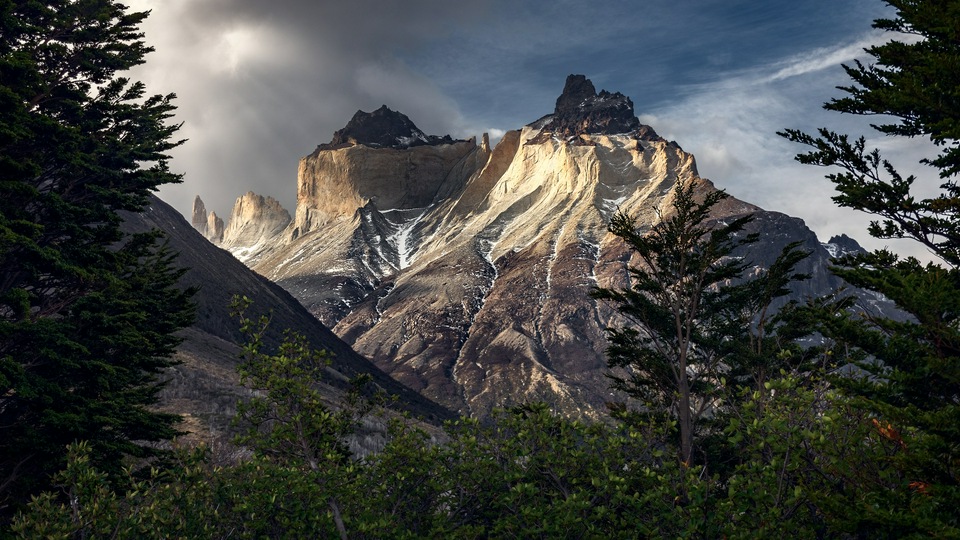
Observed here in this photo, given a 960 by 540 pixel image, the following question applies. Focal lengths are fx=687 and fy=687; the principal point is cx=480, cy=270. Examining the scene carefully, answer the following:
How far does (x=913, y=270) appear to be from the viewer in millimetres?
12125

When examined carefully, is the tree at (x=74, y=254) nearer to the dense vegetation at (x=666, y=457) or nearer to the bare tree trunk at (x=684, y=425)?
the dense vegetation at (x=666, y=457)

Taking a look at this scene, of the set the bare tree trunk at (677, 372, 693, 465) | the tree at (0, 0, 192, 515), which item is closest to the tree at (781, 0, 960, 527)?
the bare tree trunk at (677, 372, 693, 465)

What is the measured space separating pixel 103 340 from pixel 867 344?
19.9 m

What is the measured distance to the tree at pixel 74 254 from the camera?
18641mm

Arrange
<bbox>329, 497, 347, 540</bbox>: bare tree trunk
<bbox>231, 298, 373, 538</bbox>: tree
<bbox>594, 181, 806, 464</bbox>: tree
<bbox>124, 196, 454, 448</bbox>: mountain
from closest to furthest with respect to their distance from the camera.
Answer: <bbox>329, 497, 347, 540</bbox>: bare tree trunk < <bbox>231, 298, 373, 538</bbox>: tree < <bbox>594, 181, 806, 464</bbox>: tree < <bbox>124, 196, 454, 448</bbox>: mountain

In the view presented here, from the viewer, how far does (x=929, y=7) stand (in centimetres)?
1348

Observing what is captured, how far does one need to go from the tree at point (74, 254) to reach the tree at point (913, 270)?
726 inches

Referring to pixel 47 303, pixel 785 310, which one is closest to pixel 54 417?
pixel 47 303

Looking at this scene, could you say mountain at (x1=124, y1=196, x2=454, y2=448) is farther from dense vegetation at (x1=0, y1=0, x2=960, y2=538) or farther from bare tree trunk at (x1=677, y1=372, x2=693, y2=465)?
dense vegetation at (x1=0, y1=0, x2=960, y2=538)

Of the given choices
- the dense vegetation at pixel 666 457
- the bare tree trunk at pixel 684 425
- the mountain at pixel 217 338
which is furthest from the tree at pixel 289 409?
the mountain at pixel 217 338

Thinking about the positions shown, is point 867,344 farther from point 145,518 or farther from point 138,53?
point 138,53

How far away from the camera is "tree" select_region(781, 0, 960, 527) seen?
31.7 feet

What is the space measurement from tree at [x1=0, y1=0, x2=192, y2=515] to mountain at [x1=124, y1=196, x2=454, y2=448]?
2028 cm

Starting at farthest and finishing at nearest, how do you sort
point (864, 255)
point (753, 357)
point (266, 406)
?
point (753, 357)
point (864, 255)
point (266, 406)
